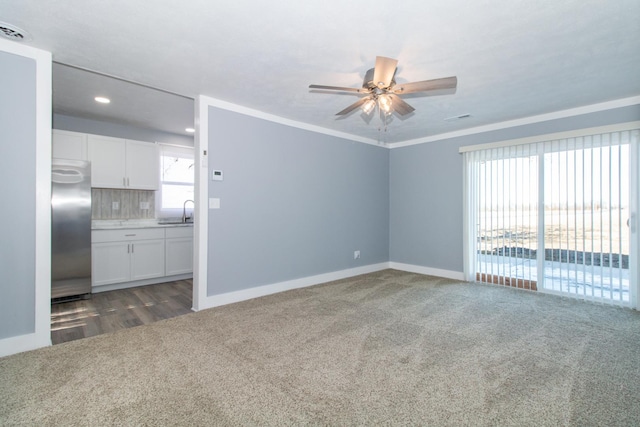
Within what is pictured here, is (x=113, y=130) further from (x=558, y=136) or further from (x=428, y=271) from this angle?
(x=558, y=136)

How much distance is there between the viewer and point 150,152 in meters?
5.14

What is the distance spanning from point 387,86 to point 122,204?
4.76 metres

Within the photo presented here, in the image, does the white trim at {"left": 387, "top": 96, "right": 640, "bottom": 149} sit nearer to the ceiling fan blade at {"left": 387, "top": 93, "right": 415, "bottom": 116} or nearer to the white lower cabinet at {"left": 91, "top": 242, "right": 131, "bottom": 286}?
the ceiling fan blade at {"left": 387, "top": 93, "right": 415, "bottom": 116}

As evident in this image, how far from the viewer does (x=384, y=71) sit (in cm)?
229

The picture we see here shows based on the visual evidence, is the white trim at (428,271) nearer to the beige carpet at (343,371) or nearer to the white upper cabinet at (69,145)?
the beige carpet at (343,371)

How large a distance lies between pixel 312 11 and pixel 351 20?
277mm

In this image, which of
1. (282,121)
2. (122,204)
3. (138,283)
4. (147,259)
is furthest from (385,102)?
(122,204)

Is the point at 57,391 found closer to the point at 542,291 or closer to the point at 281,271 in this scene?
the point at 281,271

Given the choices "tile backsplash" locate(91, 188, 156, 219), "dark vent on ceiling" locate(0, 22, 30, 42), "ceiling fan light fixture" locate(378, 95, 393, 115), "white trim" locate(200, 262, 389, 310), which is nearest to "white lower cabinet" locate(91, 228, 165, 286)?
"tile backsplash" locate(91, 188, 156, 219)

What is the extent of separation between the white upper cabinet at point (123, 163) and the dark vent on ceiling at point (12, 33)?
2.41 m

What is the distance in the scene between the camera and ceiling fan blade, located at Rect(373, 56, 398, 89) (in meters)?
2.18

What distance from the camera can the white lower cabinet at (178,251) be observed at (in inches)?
196

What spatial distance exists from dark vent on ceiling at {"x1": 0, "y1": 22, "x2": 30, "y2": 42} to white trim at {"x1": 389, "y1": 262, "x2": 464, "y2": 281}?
560 cm

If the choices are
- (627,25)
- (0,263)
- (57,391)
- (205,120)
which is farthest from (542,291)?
(0,263)
